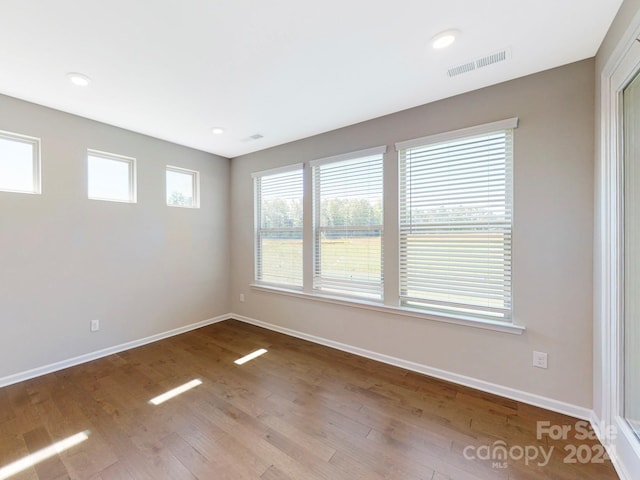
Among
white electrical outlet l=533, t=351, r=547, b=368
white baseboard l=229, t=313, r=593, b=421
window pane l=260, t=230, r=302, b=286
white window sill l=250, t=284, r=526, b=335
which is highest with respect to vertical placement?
window pane l=260, t=230, r=302, b=286

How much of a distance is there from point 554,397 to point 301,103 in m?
3.23

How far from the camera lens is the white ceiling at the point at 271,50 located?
1548 millimetres

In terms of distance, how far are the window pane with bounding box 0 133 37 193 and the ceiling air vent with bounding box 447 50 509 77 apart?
391 centimetres

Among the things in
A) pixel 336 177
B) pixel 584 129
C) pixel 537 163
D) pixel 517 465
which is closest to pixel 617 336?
pixel 517 465

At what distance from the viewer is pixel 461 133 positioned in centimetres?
242

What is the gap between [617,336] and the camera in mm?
1612

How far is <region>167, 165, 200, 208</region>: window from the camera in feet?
12.4

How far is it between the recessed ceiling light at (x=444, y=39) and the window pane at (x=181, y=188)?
3446 mm

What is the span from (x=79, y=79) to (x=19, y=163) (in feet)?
3.85

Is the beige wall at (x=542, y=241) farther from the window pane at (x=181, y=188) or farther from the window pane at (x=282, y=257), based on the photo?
the window pane at (x=181, y=188)

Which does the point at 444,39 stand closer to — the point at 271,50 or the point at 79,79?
the point at 271,50

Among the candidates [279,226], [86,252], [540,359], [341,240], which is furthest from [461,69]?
[86,252]

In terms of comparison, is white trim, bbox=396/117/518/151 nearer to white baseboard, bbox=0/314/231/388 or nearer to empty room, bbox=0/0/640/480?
empty room, bbox=0/0/640/480

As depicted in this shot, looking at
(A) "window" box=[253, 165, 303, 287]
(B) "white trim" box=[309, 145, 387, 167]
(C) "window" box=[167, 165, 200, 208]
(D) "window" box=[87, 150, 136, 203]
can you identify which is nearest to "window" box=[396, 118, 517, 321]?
(B) "white trim" box=[309, 145, 387, 167]
